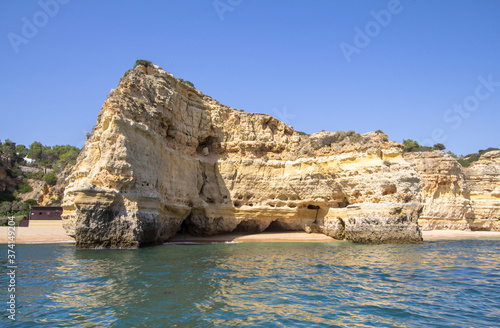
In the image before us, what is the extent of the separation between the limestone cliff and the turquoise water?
4.41m

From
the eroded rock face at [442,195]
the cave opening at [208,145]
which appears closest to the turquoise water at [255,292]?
the cave opening at [208,145]

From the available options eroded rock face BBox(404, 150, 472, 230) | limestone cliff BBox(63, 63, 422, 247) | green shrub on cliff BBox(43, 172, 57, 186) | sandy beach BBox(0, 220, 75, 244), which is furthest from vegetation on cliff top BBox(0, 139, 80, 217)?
eroded rock face BBox(404, 150, 472, 230)

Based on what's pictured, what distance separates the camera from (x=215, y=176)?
27594mm

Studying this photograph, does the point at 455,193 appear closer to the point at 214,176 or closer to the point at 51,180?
the point at 214,176

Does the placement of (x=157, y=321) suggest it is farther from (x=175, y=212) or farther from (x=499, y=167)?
(x=499, y=167)

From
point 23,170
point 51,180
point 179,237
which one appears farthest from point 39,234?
point 23,170

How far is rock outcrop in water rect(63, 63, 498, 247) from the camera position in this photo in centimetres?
1838

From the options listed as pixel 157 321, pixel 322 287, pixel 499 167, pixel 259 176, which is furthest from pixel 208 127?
pixel 499 167

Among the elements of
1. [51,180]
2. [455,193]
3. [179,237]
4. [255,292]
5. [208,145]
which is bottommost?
[179,237]

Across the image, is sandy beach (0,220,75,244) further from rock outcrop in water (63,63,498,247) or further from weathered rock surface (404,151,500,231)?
weathered rock surface (404,151,500,231)

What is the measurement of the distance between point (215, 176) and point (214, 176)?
0.31 feet

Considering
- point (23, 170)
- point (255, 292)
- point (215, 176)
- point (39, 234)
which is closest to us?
point (255, 292)

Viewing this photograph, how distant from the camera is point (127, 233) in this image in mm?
18234

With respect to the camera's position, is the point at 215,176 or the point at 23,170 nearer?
the point at 215,176
